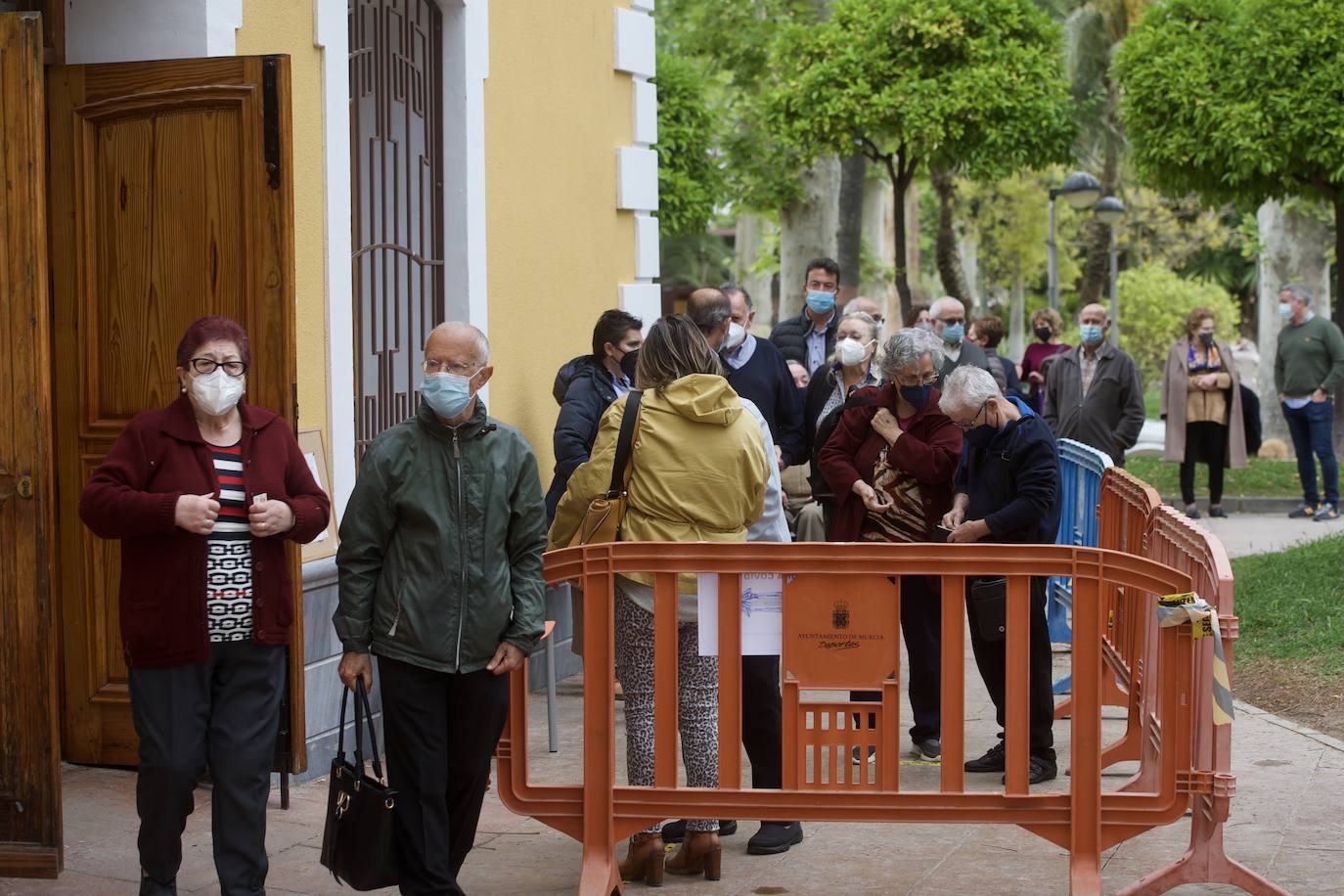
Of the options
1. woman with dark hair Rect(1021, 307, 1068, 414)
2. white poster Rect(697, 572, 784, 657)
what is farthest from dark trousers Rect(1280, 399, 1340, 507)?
white poster Rect(697, 572, 784, 657)

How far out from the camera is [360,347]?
8.11 meters

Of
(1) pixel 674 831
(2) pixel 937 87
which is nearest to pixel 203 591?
(1) pixel 674 831

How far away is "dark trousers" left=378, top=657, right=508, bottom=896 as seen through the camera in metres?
5.12

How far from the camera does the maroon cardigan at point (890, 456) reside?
7301 millimetres

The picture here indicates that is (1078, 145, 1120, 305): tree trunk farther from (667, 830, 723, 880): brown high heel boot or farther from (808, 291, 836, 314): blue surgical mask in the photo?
(667, 830, 723, 880): brown high heel boot

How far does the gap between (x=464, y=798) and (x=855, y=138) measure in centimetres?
1460

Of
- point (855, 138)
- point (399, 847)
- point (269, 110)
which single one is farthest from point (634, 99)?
point (855, 138)

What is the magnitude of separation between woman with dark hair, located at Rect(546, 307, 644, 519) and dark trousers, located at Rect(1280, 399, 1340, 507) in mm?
10121

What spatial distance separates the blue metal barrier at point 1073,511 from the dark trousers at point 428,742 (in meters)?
3.73

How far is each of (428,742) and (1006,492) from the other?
2.89m

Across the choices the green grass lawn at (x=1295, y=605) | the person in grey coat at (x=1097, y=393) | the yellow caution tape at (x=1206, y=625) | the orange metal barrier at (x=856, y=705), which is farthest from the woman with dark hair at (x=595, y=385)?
the person in grey coat at (x=1097, y=393)

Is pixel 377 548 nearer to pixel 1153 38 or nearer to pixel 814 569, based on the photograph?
pixel 814 569

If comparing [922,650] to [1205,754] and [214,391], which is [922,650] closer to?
[1205,754]

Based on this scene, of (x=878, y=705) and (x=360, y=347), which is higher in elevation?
(x=360, y=347)
